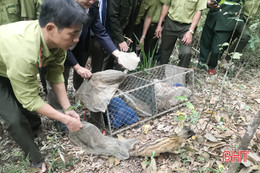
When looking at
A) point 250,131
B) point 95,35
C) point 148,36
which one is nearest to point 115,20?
point 95,35

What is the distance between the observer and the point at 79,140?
2039mm

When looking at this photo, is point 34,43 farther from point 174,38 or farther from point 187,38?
point 174,38

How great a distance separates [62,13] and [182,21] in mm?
2472

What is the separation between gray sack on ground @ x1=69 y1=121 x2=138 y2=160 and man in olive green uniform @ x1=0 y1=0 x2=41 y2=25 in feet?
5.09

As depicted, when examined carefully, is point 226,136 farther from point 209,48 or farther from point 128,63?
point 209,48

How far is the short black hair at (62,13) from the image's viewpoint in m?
1.24

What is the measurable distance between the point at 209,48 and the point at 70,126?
335 cm

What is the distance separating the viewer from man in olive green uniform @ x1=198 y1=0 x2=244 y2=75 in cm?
334

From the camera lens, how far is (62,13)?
1240mm

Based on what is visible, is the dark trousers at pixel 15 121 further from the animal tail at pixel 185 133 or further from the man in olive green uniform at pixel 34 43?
the animal tail at pixel 185 133

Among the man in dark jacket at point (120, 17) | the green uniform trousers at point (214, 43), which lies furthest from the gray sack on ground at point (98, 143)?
the green uniform trousers at point (214, 43)

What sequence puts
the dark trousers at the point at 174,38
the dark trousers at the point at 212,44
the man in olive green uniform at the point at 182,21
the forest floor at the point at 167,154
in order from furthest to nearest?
the dark trousers at the point at 212,44, the dark trousers at the point at 174,38, the man in olive green uniform at the point at 182,21, the forest floor at the point at 167,154

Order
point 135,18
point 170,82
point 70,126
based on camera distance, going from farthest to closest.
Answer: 1. point 135,18
2. point 170,82
3. point 70,126

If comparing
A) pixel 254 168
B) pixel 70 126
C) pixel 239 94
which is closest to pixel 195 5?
pixel 239 94
